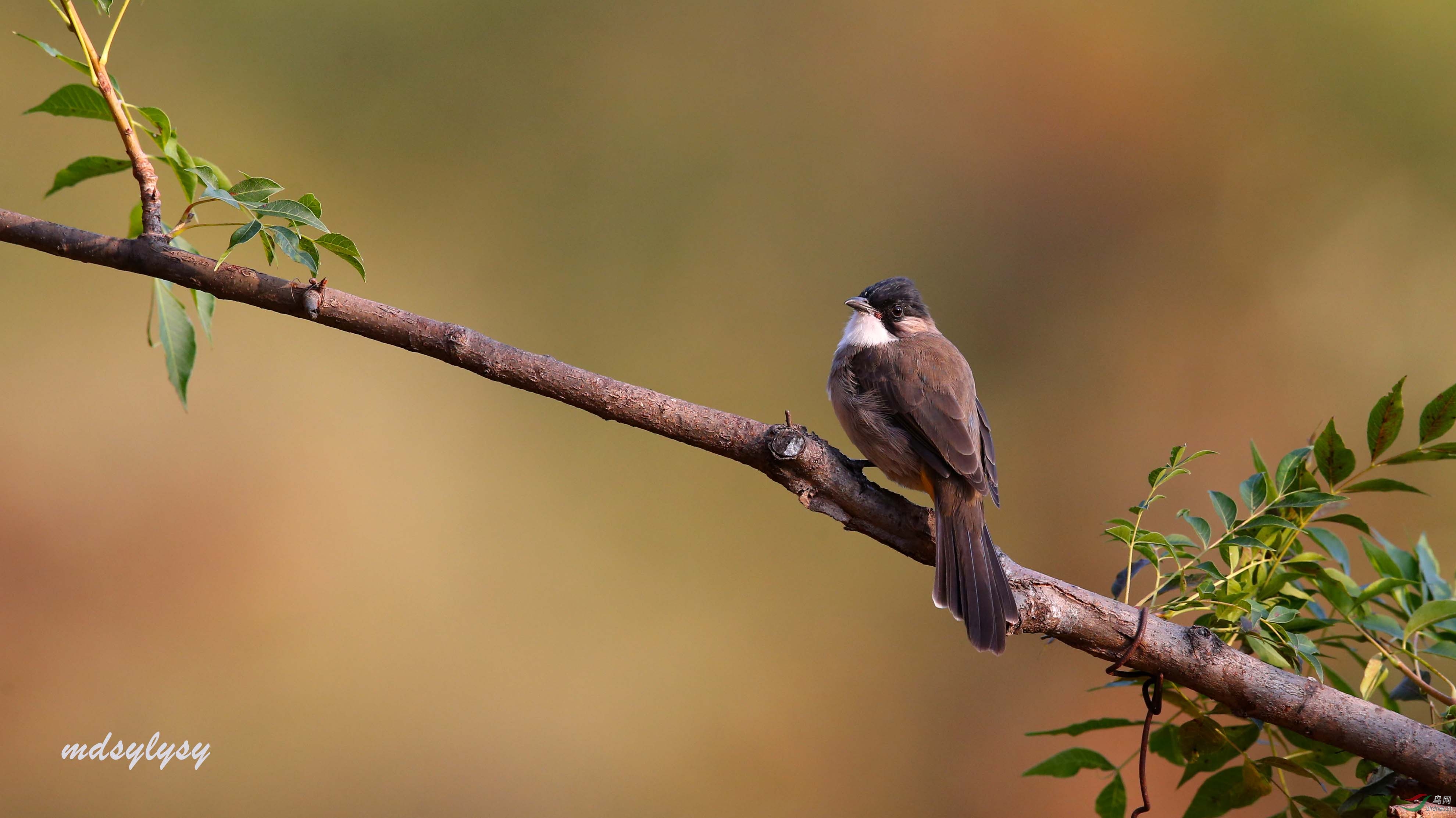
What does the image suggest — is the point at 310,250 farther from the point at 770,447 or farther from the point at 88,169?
the point at 770,447

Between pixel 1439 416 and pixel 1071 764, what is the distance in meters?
0.72

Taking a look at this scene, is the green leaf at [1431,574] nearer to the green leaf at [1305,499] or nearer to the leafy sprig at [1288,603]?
the leafy sprig at [1288,603]

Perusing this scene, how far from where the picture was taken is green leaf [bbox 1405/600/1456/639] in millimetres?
1212

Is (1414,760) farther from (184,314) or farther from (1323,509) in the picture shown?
(184,314)

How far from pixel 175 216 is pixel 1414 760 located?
3746mm

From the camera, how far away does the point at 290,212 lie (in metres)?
1.19

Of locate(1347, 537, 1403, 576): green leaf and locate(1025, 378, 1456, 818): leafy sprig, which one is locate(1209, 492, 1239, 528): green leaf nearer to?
locate(1025, 378, 1456, 818): leafy sprig

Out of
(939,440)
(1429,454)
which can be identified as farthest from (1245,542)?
(939,440)

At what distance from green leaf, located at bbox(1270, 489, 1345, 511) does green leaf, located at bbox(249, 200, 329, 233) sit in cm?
138

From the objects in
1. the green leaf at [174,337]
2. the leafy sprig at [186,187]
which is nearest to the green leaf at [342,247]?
the leafy sprig at [186,187]

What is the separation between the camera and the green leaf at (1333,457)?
4.36 ft

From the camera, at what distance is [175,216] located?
329cm

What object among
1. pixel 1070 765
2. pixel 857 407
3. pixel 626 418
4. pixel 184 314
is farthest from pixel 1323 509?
pixel 184 314

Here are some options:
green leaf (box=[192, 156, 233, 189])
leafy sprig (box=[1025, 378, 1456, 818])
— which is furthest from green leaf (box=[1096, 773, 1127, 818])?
green leaf (box=[192, 156, 233, 189])
